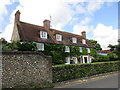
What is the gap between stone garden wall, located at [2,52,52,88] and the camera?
893cm

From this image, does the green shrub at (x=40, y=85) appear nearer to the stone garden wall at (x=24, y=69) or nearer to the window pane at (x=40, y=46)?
the stone garden wall at (x=24, y=69)

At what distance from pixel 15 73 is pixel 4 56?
166 cm

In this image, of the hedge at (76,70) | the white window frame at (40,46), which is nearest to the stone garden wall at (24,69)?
the hedge at (76,70)

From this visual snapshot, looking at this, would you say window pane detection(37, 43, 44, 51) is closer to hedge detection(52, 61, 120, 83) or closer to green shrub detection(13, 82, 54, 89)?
hedge detection(52, 61, 120, 83)

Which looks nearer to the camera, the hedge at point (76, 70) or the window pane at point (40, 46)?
the hedge at point (76, 70)

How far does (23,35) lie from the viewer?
21172 mm

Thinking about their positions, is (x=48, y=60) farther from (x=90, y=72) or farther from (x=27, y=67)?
(x=90, y=72)

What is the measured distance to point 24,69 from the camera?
31.5 feet

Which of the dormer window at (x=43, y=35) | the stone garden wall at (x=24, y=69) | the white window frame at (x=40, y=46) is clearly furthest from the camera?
the dormer window at (x=43, y=35)

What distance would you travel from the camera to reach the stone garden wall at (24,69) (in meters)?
8.93

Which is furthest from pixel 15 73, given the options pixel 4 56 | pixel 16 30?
pixel 16 30

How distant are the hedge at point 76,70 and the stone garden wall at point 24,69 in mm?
1043

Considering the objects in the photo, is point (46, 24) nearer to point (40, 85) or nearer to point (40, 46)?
point (40, 46)

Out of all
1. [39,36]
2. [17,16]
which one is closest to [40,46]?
[39,36]
